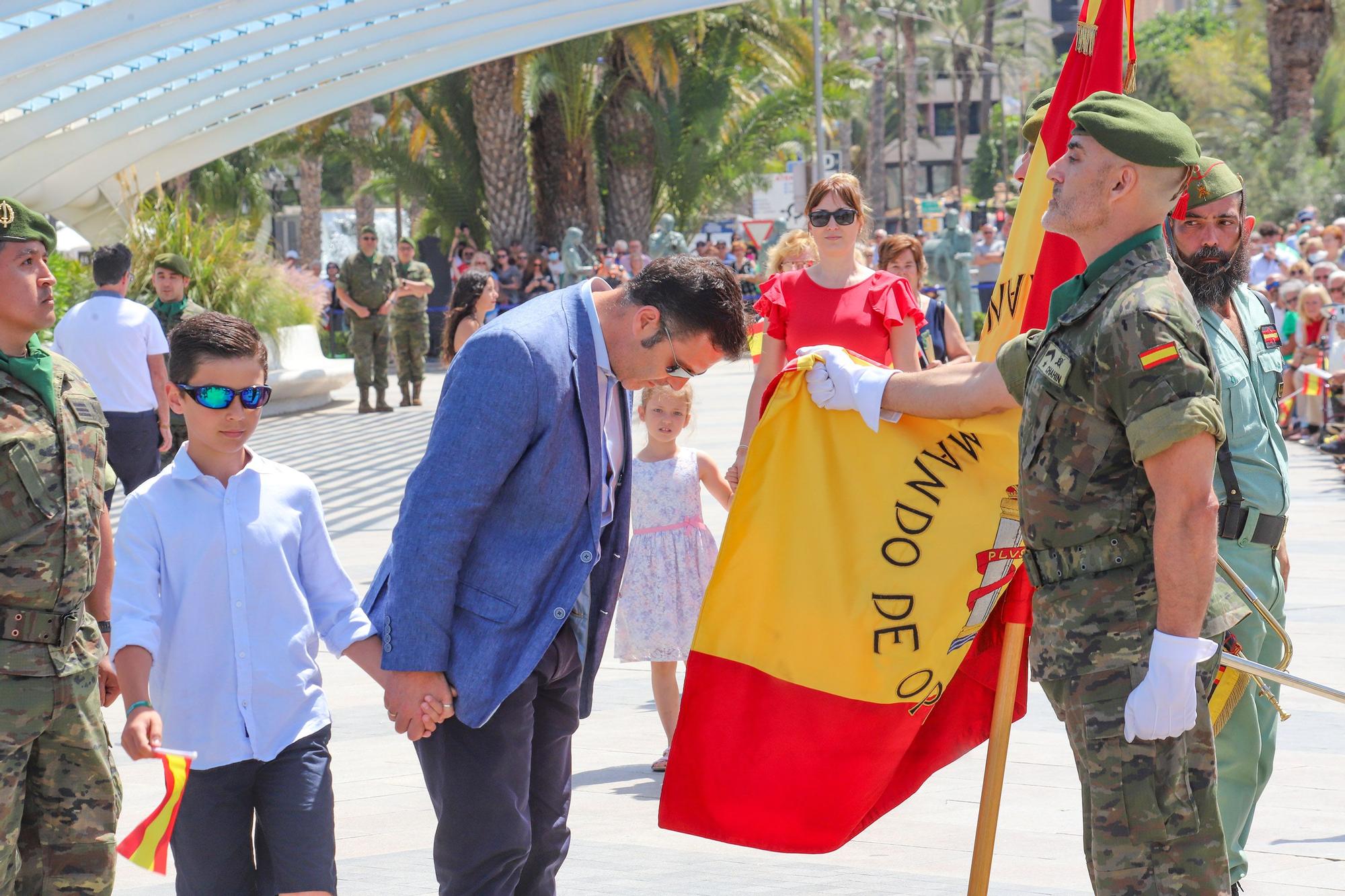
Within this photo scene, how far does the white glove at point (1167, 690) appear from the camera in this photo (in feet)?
9.87

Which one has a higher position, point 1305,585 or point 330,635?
point 330,635

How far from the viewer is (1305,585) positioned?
8656 millimetres

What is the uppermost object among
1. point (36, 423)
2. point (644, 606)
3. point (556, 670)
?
point (36, 423)

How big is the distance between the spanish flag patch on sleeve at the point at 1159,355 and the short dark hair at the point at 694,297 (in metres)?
0.91

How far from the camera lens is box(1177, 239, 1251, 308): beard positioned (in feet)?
13.9

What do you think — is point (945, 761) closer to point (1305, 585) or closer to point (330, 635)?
point (330, 635)

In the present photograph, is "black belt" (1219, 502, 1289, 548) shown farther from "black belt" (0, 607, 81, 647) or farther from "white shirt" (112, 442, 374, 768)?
"black belt" (0, 607, 81, 647)

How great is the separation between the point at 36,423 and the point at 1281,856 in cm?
371

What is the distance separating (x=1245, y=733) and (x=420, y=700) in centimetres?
220

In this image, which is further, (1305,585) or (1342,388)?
(1342,388)

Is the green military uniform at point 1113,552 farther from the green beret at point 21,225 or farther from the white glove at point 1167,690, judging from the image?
the green beret at point 21,225

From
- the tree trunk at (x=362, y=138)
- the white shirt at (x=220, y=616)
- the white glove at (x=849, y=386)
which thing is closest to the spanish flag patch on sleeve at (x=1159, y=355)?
the white glove at (x=849, y=386)

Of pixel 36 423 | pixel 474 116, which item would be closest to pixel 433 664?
pixel 36 423

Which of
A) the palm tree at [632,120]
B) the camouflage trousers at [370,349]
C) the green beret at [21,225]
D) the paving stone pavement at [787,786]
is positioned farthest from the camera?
the palm tree at [632,120]
